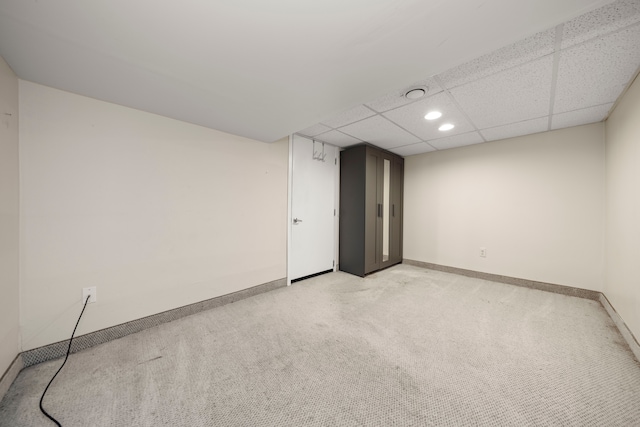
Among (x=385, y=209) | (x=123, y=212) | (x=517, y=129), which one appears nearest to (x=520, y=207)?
(x=517, y=129)

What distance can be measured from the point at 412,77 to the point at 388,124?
1.25 m

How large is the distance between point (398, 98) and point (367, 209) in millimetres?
1740

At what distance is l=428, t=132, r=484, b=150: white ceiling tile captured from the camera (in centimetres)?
310

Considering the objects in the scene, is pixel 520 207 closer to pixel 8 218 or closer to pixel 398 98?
pixel 398 98

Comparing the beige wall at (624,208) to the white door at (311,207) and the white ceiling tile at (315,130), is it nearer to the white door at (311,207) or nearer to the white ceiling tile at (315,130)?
the white ceiling tile at (315,130)

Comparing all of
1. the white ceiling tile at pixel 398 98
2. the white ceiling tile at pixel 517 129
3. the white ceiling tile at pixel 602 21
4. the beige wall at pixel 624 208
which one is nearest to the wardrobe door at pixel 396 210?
the white ceiling tile at pixel 517 129

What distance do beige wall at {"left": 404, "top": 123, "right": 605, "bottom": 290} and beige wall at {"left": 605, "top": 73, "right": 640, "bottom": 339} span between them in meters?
0.26

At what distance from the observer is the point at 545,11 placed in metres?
0.99

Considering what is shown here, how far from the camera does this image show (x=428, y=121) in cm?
259

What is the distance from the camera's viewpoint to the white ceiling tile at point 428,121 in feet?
7.00

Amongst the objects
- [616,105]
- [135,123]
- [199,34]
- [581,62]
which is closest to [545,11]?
[581,62]

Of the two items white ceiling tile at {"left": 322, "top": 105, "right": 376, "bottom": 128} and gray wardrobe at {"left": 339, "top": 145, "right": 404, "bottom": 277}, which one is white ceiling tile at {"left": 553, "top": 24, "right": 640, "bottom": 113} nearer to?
white ceiling tile at {"left": 322, "top": 105, "right": 376, "bottom": 128}

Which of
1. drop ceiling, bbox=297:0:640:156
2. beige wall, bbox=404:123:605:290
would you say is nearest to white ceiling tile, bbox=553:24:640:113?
drop ceiling, bbox=297:0:640:156

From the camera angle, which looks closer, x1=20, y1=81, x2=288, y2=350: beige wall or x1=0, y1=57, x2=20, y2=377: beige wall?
x1=0, y1=57, x2=20, y2=377: beige wall
